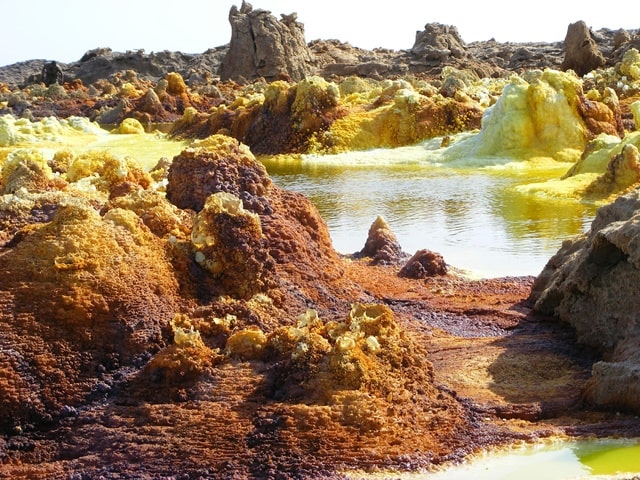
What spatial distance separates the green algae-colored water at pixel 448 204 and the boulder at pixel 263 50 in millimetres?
14325

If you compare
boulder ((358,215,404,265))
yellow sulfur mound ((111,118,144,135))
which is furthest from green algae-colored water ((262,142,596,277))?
yellow sulfur mound ((111,118,144,135))

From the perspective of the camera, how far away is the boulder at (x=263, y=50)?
29.7 metres

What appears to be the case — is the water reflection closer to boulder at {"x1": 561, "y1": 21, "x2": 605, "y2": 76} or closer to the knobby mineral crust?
the knobby mineral crust

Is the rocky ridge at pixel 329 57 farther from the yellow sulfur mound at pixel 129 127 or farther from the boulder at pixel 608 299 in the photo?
the boulder at pixel 608 299

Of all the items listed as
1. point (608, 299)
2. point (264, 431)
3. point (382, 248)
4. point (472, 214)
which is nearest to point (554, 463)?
point (264, 431)

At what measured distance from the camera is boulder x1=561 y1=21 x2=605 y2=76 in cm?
2473

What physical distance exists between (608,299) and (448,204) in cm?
616

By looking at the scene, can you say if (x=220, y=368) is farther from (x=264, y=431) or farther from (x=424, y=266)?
(x=424, y=266)

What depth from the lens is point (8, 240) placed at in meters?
4.02

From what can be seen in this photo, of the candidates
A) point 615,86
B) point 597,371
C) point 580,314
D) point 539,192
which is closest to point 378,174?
point 539,192

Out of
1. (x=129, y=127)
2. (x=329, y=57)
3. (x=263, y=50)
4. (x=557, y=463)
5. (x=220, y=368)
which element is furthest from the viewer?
(x=329, y=57)

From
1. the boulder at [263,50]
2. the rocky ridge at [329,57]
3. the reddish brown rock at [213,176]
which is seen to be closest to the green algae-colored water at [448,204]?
the reddish brown rock at [213,176]

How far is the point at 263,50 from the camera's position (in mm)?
29891

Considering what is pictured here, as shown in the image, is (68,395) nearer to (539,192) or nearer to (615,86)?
(539,192)
